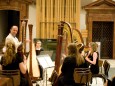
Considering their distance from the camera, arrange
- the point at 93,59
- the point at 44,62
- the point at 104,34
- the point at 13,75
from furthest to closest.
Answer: the point at 104,34 < the point at 93,59 < the point at 44,62 < the point at 13,75

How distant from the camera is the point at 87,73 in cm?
532

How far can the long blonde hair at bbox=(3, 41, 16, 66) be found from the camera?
196 inches

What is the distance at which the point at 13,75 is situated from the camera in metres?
4.94

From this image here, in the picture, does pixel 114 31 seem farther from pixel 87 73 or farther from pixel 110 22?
pixel 87 73

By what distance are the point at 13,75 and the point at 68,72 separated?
103 cm

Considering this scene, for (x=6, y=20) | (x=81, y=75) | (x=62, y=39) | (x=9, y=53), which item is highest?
(x=6, y=20)

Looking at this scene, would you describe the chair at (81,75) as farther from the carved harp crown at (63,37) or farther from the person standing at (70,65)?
the carved harp crown at (63,37)

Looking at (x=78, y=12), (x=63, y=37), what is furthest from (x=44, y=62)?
(x=78, y=12)

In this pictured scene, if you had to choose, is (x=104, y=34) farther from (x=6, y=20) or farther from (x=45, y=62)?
(x=45, y=62)

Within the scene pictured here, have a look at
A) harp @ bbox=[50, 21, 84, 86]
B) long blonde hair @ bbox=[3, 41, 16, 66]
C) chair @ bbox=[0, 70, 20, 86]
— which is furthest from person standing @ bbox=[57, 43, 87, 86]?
long blonde hair @ bbox=[3, 41, 16, 66]

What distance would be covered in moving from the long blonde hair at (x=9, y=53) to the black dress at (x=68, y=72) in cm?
94

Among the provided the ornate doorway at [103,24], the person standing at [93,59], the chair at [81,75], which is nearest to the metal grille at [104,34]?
the ornate doorway at [103,24]

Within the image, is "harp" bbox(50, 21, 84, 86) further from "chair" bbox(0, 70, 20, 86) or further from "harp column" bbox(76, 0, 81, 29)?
"harp column" bbox(76, 0, 81, 29)

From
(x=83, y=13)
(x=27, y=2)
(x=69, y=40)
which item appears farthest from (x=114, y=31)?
(x=69, y=40)
